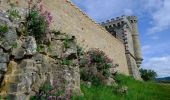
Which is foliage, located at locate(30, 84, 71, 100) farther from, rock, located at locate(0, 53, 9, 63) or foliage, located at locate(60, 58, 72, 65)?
foliage, located at locate(60, 58, 72, 65)

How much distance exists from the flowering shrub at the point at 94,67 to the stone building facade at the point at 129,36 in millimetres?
14659

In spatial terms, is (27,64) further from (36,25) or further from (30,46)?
(36,25)

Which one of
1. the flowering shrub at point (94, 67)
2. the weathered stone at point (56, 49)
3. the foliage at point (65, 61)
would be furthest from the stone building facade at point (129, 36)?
the weathered stone at point (56, 49)

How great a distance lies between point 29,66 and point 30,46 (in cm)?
62

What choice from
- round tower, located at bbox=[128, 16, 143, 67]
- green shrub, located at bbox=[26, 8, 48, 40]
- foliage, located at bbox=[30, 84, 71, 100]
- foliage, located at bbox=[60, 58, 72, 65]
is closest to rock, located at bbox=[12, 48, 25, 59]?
green shrub, located at bbox=[26, 8, 48, 40]

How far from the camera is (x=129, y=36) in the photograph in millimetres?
35344

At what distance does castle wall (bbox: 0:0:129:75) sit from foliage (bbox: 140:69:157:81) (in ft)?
32.6

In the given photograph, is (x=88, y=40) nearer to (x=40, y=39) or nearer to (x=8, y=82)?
(x=40, y=39)

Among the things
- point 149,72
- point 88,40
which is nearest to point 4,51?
point 88,40

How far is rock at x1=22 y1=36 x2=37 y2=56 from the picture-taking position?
9.51 metres

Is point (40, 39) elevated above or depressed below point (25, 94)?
above

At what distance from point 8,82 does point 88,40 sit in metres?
12.0

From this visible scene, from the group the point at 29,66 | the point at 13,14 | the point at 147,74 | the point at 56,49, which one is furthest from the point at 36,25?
the point at 147,74

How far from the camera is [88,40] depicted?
20562mm
